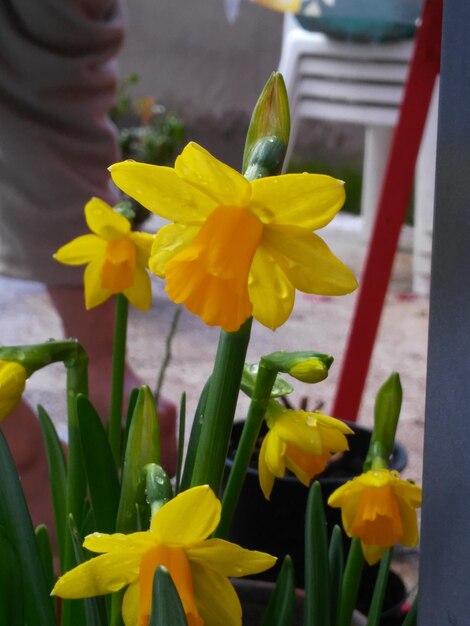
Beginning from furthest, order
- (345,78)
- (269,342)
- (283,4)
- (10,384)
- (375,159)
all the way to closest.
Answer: (375,159) → (345,78) → (269,342) → (283,4) → (10,384)

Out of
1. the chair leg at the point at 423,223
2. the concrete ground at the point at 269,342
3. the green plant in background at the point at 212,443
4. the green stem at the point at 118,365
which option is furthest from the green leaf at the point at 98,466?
the chair leg at the point at 423,223

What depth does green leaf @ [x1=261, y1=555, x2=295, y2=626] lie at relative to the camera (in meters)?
0.54

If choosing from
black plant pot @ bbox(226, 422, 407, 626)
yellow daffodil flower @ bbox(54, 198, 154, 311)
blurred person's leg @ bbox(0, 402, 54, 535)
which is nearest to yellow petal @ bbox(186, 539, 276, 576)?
yellow daffodil flower @ bbox(54, 198, 154, 311)

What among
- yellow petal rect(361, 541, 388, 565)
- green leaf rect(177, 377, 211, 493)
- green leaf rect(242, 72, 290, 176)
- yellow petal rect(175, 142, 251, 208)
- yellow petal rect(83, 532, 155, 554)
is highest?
green leaf rect(242, 72, 290, 176)

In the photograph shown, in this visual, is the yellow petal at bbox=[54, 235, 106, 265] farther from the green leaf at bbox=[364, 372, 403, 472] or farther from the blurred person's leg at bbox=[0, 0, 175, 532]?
the blurred person's leg at bbox=[0, 0, 175, 532]

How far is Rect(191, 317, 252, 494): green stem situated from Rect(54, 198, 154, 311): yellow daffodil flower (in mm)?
171

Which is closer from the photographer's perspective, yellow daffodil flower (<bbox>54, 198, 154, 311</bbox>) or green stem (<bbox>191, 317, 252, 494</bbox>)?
green stem (<bbox>191, 317, 252, 494</bbox>)

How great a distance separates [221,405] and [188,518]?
0.06m

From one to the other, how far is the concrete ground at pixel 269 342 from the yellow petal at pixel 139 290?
79cm

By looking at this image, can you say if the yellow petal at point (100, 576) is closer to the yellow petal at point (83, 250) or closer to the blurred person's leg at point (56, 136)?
the yellow petal at point (83, 250)

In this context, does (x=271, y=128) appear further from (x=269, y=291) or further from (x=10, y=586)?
(x=10, y=586)

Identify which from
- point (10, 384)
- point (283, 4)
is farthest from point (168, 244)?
point (283, 4)

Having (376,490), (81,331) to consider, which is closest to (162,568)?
(376,490)

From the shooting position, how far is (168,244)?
0.42m
